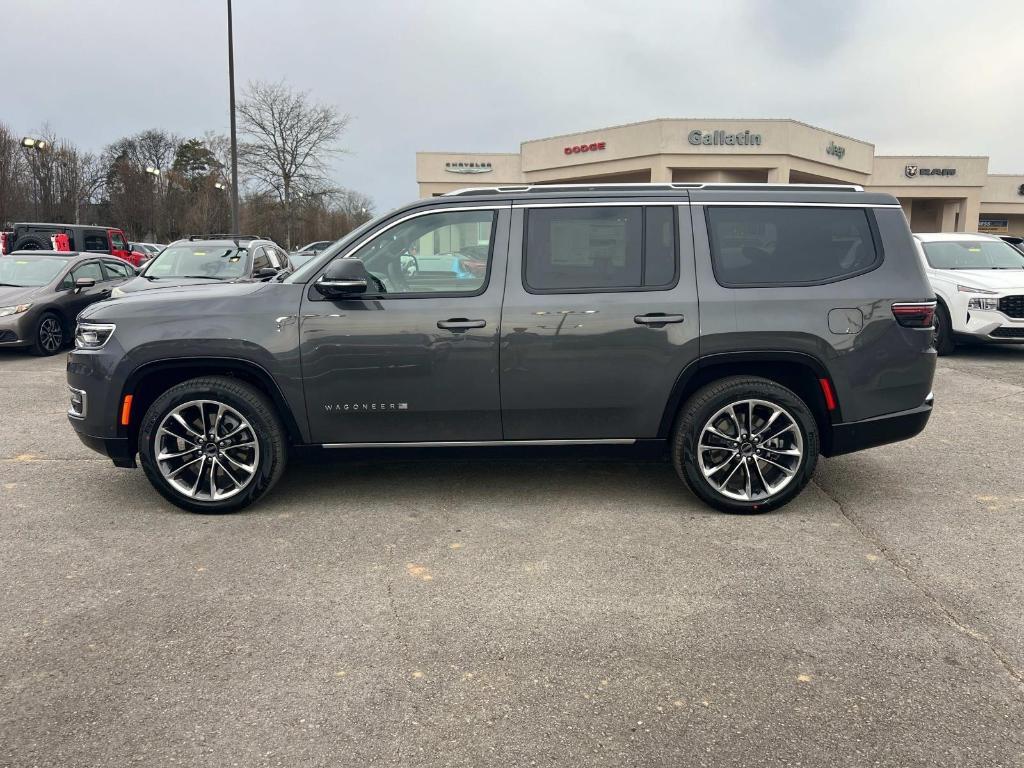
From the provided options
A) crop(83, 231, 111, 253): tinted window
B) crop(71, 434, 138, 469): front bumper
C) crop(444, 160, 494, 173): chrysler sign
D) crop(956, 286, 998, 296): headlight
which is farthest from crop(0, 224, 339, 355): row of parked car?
crop(444, 160, 494, 173): chrysler sign

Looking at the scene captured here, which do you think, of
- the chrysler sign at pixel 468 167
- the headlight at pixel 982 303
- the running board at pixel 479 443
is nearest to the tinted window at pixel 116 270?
the running board at pixel 479 443

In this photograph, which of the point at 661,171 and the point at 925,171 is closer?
the point at 661,171

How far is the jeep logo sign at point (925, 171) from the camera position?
162 ft

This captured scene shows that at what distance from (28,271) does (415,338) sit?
10.1 metres

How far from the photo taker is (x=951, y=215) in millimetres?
51812

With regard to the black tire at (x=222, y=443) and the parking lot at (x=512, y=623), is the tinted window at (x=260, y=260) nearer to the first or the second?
the parking lot at (x=512, y=623)

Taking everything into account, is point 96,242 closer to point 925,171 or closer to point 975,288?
point 975,288

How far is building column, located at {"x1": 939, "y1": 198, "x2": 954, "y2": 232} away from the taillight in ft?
179

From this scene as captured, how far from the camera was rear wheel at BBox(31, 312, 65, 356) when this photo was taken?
11.1 meters

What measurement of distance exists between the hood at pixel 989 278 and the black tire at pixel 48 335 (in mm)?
13114

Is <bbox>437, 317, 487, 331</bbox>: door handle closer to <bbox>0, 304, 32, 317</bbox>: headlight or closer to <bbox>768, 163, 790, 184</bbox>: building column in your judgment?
<bbox>0, 304, 32, 317</bbox>: headlight

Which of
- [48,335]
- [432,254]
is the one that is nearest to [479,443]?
[432,254]

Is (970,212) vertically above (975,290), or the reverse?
(970,212)

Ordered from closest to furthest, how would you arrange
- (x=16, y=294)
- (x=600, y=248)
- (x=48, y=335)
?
(x=600, y=248), (x=16, y=294), (x=48, y=335)
